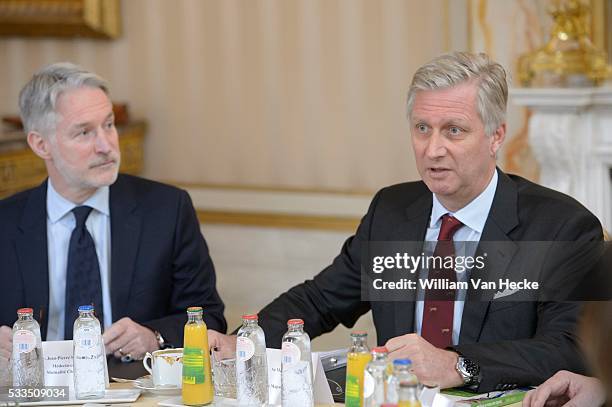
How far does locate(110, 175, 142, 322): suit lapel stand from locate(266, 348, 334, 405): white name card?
3.36 ft

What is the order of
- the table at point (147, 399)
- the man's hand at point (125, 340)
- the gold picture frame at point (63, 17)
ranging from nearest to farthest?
the table at point (147, 399)
the man's hand at point (125, 340)
the gold picture frame at point (63, 17)

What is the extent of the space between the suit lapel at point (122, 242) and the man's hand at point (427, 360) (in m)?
1.18

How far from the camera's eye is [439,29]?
538 cm

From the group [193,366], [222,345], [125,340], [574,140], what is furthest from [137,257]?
[574,140]

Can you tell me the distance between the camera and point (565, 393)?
225cm

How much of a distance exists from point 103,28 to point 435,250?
12.5 feet

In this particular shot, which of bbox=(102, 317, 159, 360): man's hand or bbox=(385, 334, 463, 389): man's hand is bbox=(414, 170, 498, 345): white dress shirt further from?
bbox=(102, 317, 159, 360): man's hand

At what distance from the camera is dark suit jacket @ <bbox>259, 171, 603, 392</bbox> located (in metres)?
2.40

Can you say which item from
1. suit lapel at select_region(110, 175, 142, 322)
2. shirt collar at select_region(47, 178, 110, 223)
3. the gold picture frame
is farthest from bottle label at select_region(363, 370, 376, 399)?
the gold picture frame

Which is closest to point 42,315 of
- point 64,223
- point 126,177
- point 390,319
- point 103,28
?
point 64,223

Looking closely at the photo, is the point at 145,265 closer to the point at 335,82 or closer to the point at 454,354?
the point at 454,354

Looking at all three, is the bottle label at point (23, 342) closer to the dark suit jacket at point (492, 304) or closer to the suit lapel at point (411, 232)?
the dark suit jacket at point (492, 304)

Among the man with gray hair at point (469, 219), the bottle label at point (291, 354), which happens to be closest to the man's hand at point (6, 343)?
the man with gray hair at point (469, 219)

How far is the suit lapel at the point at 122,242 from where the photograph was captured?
321 centimetres
